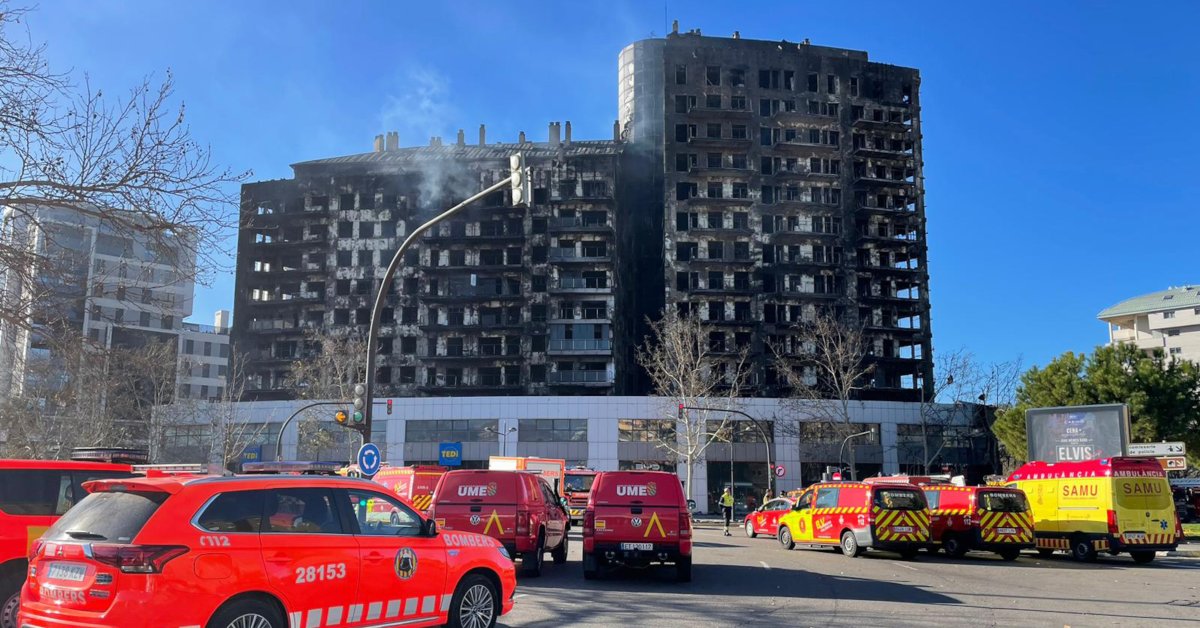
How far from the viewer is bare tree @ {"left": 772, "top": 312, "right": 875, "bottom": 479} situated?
5625 cm

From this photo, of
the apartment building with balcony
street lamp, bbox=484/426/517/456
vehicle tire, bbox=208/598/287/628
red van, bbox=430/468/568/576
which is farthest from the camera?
the apartment building with balcony

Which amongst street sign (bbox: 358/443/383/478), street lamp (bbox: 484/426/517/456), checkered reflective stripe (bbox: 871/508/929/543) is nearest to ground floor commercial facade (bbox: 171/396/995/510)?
street lamp (bbox: 484/426/517/456)

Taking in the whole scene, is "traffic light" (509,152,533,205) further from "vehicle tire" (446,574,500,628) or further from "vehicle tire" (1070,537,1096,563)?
"vehicle tire" (1070,537,1096,563)

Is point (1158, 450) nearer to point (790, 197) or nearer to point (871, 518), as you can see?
point (871, 518)

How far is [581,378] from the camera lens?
72062 millimetres

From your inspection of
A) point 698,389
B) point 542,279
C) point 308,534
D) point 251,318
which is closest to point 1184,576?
point 308,534

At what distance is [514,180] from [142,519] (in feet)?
29.2

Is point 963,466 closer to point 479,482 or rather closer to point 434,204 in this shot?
point 434,204

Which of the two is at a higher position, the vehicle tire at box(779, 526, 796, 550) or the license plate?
the license plate

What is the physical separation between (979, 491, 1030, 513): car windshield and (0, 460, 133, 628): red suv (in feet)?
64.1

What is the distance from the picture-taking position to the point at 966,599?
13.2 meters

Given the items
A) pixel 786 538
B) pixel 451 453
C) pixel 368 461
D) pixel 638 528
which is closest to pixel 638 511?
pixel 638 528

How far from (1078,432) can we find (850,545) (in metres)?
9.07

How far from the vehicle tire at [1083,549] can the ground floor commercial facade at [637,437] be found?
36.6m
